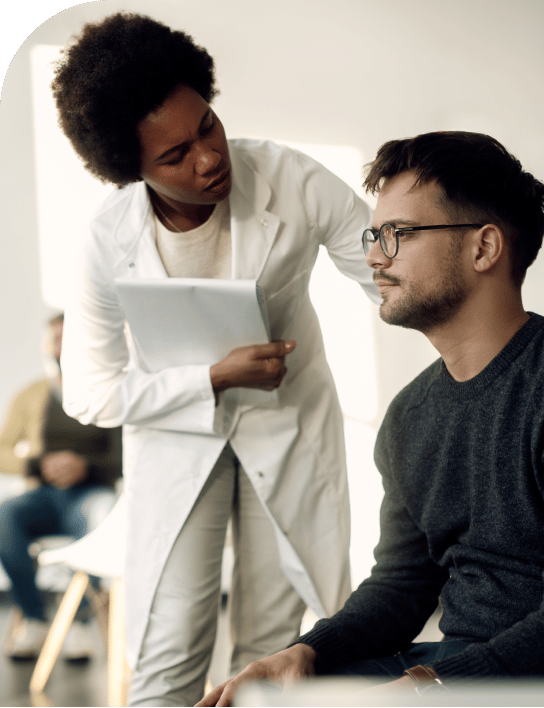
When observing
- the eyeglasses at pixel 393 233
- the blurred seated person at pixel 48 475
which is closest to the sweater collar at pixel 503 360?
the eyeglasses at pixel 393 233

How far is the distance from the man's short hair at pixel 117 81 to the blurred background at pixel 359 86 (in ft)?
0.89

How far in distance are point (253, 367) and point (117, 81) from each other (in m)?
0.52

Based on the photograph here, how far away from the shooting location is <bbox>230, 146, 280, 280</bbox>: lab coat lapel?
1.30 meters

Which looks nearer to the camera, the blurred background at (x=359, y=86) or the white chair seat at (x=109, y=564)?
the blurred background at (x=359, y=86)

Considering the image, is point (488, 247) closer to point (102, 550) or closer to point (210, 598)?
point (210, 598)

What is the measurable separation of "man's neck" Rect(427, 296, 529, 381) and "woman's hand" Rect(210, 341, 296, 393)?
0.34m

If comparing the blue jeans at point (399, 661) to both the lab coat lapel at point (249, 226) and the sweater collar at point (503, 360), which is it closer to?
the sweater collar at point (503, 360)

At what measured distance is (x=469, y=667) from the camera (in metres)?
0.80

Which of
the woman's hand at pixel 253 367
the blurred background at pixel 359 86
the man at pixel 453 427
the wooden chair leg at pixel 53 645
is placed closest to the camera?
the man at pixel 453 427

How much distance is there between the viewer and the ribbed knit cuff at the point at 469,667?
79 cm

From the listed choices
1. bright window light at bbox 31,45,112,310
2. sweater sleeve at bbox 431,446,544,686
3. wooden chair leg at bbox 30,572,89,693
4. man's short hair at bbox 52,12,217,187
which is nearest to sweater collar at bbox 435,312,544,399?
sweater sleeve at bbox 431,446,544,686

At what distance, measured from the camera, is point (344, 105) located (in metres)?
1.82

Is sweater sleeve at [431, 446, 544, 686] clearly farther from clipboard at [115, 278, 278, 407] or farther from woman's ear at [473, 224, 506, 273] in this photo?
clipboard at [115, 278, 278, 407]

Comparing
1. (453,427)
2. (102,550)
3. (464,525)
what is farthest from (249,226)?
(102,550)
